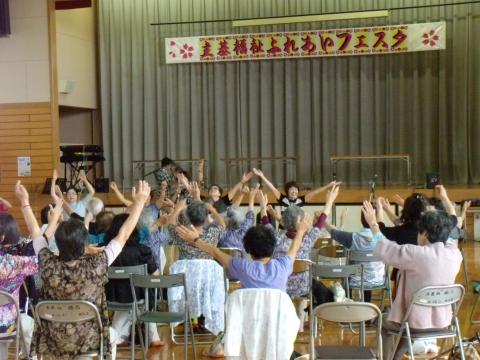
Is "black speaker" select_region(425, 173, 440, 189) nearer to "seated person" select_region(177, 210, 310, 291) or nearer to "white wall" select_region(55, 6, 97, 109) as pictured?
"white wall" select_region(55, 6, 97, 109)

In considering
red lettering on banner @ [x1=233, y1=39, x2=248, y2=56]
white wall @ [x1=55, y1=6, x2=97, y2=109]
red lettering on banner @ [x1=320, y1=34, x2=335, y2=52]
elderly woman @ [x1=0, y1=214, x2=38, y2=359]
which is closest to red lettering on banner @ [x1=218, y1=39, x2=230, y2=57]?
red lettering on banner @ [x1=233, y1=39, x2=248, y2=56]

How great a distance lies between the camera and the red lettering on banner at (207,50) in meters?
13.1

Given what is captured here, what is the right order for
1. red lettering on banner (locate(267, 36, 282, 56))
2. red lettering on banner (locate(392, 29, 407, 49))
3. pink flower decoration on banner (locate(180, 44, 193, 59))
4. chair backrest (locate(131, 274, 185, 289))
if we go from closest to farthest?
chair backrest (locate(131, 274, 185, 289))
red lettering on banner (locate(392, 29, 407, 49))
red lettering on banner (locate(267, 36, 282, 56))
pink flower decoration on banner (locate(180, 44, 193, 59))

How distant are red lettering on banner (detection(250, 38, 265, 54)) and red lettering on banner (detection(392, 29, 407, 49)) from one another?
2726mm

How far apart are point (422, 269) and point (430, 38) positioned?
9.41 meters

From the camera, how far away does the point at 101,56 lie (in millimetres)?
14016

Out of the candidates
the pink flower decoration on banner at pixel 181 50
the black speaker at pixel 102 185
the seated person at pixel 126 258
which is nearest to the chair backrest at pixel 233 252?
the seated person at pixel 126 258

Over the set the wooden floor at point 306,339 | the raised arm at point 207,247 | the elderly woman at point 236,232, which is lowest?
the wooden floor at point 306,339

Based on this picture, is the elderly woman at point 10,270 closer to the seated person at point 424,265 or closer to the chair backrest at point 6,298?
the chair backrest at point 6,298

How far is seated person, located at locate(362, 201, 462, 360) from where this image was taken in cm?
377

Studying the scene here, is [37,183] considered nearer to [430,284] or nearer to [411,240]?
[411,240]

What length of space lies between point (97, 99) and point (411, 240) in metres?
10.9

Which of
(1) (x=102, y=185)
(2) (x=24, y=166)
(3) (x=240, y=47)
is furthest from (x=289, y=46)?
(2) (x=24, y=166)

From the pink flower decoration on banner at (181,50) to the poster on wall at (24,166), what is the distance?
12.9ft
